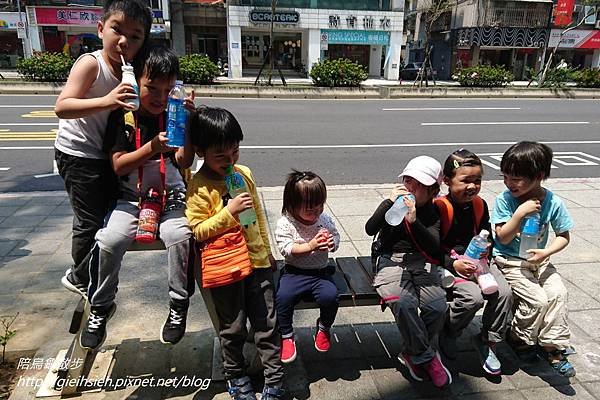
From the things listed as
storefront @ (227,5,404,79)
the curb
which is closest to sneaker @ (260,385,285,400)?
the curb

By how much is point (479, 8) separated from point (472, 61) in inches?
151

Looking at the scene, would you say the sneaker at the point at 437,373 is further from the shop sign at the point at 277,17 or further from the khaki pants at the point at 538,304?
the shop sign at the point at 277,17

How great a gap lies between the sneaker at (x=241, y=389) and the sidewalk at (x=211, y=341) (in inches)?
5.5

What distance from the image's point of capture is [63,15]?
2980 centimetres

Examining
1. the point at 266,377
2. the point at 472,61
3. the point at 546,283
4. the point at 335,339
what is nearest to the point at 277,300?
the point at 266,377

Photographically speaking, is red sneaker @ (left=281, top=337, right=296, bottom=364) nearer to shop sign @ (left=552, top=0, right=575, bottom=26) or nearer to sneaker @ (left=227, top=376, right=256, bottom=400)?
sneaker @ (left=227, top=376, right=256, bottom=400)

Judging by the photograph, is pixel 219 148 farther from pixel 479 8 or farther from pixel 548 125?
pixel 479 8

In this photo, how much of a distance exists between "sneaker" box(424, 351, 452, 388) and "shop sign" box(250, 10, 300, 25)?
30.4m

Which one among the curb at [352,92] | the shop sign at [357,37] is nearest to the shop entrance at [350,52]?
the shop sign at [357,37]

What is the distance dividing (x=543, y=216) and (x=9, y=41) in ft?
128

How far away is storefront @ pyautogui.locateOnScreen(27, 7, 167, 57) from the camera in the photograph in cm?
2962

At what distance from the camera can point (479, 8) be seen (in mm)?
33094

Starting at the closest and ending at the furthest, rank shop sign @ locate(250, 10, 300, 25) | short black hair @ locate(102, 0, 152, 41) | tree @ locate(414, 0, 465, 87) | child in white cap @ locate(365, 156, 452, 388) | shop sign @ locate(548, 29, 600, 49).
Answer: short black hair @ locate(102, 0, 152, 41) → child in white cap @ locate(365, 156, 452, 388) → tree @ locate(414, 0, 465, 87) → shop sign @ locate(250, 10, 300, 25) → shop sign @ locate(548, 29, 600, 49)

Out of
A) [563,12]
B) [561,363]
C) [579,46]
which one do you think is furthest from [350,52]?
[561,363]
